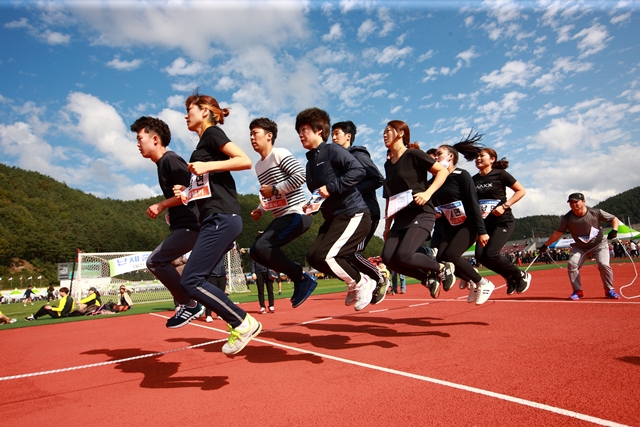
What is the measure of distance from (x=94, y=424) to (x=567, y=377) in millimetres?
3563

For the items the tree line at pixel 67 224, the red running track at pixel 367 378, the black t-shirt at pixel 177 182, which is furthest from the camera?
the tree line at pixel 67 224

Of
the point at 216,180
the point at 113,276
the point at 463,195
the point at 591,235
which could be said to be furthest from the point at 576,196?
the point at 113,276

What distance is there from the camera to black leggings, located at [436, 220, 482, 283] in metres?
5.66

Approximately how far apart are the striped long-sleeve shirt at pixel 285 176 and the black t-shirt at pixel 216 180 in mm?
799

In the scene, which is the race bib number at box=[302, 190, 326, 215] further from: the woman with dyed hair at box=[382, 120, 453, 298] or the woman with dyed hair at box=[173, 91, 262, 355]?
the woman with dyed hair at box=[382, 120, 453, 298]

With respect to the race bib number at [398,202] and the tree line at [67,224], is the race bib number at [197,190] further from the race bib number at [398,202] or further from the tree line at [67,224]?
the tree line at [67,224]

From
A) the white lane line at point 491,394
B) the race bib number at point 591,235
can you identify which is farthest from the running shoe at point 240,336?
the race bib number at point 591,235

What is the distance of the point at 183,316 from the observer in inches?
164

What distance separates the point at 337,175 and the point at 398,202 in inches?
37.8

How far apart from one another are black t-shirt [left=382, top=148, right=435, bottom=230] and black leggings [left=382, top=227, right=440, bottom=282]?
0.13 metres

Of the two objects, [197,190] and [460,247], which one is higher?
[197,190]

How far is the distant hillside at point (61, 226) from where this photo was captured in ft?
317

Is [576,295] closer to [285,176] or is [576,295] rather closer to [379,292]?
[379,292]

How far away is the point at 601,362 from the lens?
3.47m
